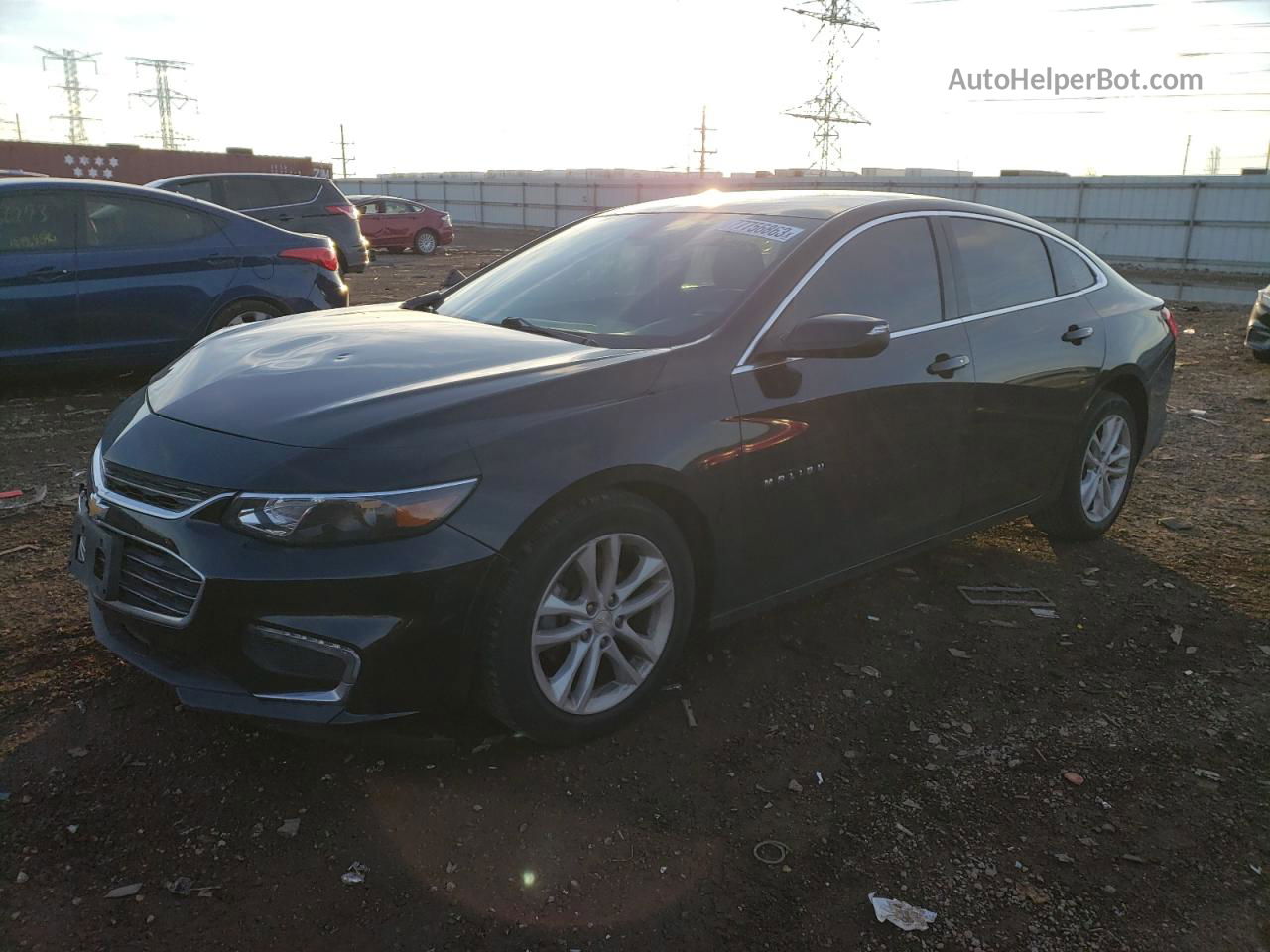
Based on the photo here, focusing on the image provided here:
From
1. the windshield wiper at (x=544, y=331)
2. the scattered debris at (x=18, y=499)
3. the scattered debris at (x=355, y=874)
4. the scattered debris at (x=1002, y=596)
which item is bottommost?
the scattered debris at (x=355, y=874)

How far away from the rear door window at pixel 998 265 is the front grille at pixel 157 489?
2.91 metres

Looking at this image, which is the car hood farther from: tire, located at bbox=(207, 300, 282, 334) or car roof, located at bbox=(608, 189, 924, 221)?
tire, located at bbox=(207, 300, 282, 334)

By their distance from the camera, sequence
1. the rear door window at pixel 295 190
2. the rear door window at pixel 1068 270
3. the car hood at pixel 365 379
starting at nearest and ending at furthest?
1. the car hood at pixel 365 379
2. the rear door window at pixel 1068 270
3. the rear door window at pixel 295 190

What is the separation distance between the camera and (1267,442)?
7133 mm

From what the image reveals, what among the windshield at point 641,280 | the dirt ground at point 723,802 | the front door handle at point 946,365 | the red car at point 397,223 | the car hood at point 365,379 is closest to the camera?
the dirt ground at point 723,802

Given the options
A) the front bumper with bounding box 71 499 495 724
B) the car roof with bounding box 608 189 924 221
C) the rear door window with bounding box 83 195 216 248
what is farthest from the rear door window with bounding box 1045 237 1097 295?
the rear door window with bounding box 83 195 216 248

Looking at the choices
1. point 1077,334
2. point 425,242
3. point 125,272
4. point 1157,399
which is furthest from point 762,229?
point 425,242

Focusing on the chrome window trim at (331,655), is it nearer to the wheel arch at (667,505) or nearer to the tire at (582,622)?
the tire at (582,622)

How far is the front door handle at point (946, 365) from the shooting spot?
12.1 ft

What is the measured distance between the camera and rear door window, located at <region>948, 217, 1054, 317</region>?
13.2 ft

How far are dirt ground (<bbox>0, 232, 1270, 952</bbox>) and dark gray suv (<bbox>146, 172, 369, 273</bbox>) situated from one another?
1126cm

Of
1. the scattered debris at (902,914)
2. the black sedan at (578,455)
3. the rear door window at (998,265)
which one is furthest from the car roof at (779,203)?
the scattered debris at (902,914)

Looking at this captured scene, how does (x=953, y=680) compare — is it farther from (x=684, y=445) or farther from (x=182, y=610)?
(x=182, y=610)

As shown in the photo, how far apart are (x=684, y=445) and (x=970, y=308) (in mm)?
1696
